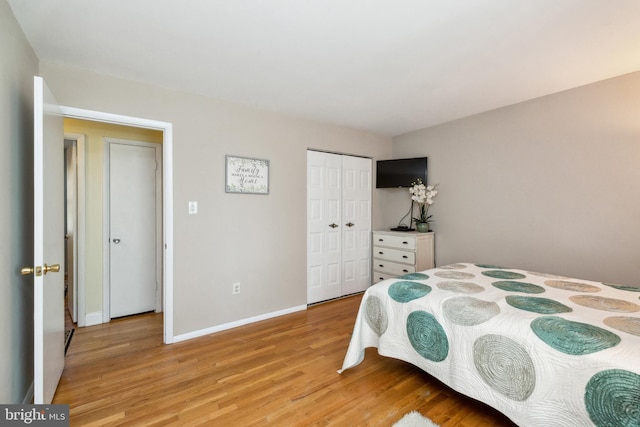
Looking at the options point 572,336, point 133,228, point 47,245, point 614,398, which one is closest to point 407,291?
point 572,336

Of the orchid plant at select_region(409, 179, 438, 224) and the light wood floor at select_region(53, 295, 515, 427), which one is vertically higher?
the orchid plant at select_region(409, 179, 438, 224)

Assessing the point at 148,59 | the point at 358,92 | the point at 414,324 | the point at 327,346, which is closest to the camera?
the point at 414,324

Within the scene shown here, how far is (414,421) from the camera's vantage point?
1593mm

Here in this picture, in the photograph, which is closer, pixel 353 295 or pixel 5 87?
pixel 5 87

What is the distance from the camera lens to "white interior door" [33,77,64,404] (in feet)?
4.71

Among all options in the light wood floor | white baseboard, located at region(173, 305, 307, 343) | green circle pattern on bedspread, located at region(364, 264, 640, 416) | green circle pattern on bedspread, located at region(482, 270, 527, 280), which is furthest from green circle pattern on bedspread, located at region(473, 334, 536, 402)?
white baseboard, located at region(173, 305, 307, 343)

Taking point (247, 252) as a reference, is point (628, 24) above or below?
above

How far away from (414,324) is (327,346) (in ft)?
3.18

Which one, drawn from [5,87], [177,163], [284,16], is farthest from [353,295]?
[5,87]

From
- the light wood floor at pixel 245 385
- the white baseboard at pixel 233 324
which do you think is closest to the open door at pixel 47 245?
the light wood floor at pixel 245 385

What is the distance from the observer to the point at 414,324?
6.15 ft

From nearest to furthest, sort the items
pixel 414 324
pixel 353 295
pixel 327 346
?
pixel 414 324 → pixel 327 346 → pixel 353 295

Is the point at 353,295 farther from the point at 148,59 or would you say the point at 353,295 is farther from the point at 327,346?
the point at 148,59

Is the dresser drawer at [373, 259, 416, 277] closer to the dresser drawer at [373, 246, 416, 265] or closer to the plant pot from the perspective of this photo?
the dresser drawer at [373, 246, 416, 265]
